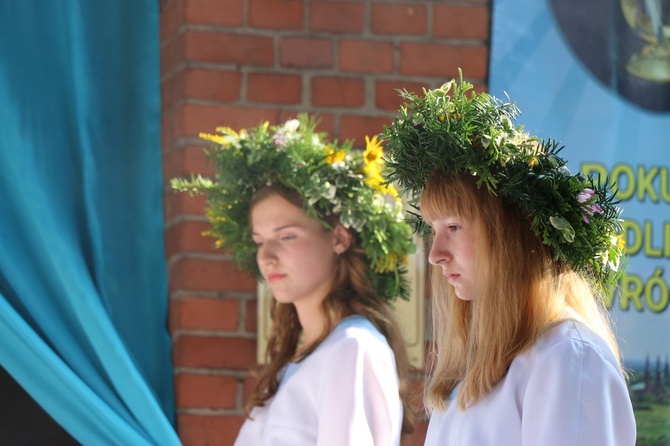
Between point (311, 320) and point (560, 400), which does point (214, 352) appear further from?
point (560, 400)

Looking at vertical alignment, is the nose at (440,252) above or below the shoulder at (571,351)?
above

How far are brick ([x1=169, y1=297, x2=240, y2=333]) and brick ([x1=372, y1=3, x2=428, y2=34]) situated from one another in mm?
1032

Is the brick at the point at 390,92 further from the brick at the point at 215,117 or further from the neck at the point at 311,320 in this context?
the neck at the point at 311,320

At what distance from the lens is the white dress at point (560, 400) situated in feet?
5.92

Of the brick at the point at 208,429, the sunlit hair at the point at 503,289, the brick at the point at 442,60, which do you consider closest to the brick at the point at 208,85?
the brick at the point at 442,60

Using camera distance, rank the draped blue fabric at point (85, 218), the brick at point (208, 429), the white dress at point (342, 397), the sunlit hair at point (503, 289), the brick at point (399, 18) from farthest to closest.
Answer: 1. the brick at point (399, 18)
2. the brick at point (208, 429)
3. the draped blue fabric at point (85, 218)
4. the white dress at point (342, 397)
5. the sunlit hair at point (503, 289)

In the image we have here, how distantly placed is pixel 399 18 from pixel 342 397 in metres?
1.40

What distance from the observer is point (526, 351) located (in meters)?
1.96

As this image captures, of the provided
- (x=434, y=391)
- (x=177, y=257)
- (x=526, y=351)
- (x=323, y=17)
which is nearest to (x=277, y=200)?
(x=177, y=257)

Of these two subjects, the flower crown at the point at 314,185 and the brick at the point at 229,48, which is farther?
the brick at the point at 229,48

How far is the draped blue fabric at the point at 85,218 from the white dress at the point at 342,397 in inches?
12.6

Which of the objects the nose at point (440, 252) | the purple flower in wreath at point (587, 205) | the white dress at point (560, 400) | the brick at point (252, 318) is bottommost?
the brick at point (252, 318)

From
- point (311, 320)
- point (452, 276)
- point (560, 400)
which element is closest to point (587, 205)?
point (452, 276)

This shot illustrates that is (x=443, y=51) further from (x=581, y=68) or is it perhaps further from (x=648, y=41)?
(x=648, y=41)
